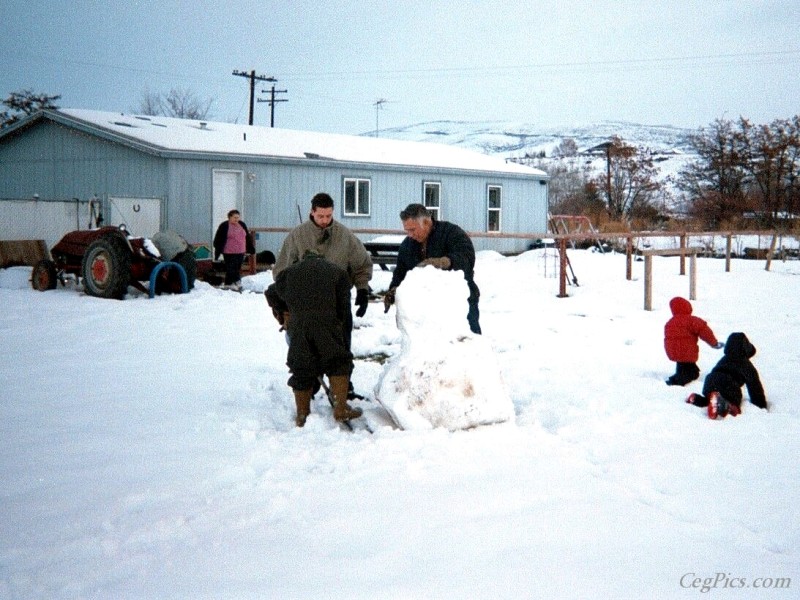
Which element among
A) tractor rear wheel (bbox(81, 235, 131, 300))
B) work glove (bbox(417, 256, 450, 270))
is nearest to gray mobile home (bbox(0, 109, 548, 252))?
tractor rear wheel (bbox(81, 235, 131, 300))

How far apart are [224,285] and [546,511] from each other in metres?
12.4

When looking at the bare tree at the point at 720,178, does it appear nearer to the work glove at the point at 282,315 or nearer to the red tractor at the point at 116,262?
the red tractor at the point at 116,262

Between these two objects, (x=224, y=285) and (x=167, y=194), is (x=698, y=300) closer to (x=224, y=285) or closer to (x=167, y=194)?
(x=224, y=285)

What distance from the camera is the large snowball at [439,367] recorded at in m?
5.87

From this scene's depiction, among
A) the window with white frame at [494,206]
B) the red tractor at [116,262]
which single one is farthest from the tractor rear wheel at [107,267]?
the window with white frame at [494,206]

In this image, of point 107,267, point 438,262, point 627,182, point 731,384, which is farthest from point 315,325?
point 627,182

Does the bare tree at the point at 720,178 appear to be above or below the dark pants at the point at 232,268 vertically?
above

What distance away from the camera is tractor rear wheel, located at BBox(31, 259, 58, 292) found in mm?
15273

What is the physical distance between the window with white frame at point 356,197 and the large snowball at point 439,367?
55.0 feet

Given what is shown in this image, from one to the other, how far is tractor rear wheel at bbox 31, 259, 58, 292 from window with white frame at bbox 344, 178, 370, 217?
29.6 ft

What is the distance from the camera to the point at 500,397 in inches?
236

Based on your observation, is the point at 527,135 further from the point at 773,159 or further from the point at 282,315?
the point at 282,315

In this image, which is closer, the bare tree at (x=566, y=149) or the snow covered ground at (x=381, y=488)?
the snow covered ground at (x=381, y=488)

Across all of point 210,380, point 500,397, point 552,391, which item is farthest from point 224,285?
point 500,397
